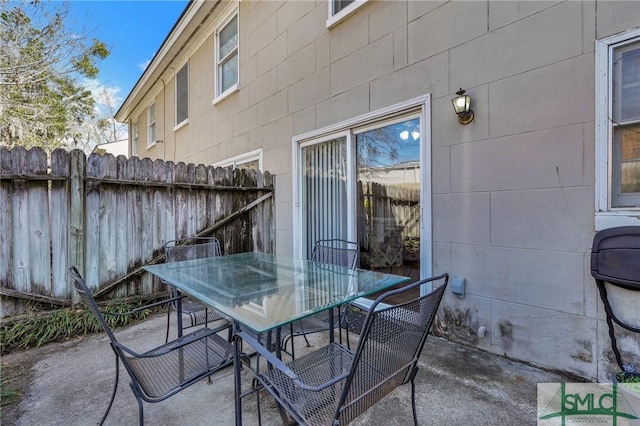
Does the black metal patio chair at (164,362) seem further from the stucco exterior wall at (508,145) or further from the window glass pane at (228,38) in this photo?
the window glass pane at (228,38)

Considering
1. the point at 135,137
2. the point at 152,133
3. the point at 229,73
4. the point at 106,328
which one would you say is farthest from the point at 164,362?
the point at 135,137

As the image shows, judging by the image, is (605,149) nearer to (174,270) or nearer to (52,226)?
(174,270)

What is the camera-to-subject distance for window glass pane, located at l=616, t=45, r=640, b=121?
75.2 inches

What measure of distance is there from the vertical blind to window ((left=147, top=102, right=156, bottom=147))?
745 cm

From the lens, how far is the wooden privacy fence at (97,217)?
283 centimetres

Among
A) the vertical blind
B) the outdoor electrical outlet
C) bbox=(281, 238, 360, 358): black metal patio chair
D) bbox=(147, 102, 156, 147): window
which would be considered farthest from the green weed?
bbox=(147, 102, 156, 147): window

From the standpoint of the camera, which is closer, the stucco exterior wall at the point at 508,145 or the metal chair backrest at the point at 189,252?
the stucco exterior wall at the point at 508,145

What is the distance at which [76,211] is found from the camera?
3.08 m

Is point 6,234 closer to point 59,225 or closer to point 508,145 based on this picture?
point 59,225

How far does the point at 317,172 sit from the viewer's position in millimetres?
4098

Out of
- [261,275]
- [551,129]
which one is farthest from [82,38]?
[551,129]

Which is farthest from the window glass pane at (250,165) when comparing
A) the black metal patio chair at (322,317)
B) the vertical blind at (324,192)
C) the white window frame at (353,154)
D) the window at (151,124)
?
the window at (151,124)

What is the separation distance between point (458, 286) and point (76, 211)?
3.76 m

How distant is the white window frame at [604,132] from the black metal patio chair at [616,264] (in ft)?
0.30
